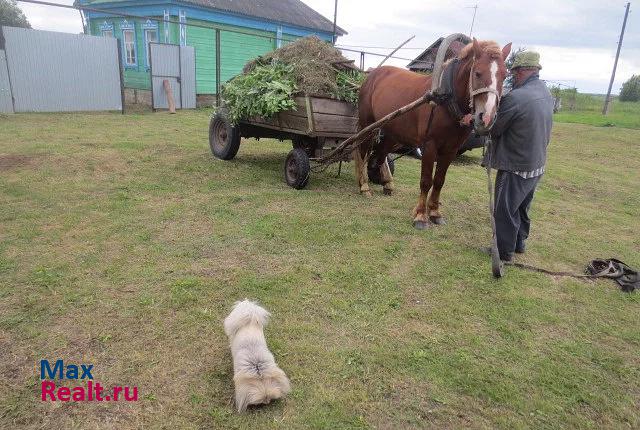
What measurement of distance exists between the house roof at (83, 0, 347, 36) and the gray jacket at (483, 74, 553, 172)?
16.7 metres

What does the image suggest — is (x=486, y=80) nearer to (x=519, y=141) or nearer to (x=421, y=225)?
(x=519, y=141)

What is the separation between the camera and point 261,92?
6500 mm

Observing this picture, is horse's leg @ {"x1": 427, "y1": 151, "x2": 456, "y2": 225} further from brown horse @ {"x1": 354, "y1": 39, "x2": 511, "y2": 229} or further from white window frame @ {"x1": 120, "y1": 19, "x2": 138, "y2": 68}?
white window frame @ {"x1": 120, "y1": 19, "x2": 138, "y2": 68}

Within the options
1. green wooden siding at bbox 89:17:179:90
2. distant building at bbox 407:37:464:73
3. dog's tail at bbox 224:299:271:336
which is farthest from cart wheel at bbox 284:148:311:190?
green wooden siding at bbox 89:17:179:90

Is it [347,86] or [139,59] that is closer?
[347,86]

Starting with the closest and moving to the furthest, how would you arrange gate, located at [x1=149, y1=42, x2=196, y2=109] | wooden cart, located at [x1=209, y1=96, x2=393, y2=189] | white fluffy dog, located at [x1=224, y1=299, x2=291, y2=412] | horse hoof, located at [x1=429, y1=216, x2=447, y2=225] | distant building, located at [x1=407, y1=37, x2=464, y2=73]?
white fluffy dog, located at [x1=224, y1=299, x2=291, y2=412] < horse hoof, located at [x1=429, y1=216, x2=447, y2=225] < wooden cart, located at [x1=209, y1=96, x2=393, y2=189] < distant building, located at [x1=407, y1=37, x2=464, y2=73] < gate, located at [x1=149, y1=42, x2=196, y2=109]

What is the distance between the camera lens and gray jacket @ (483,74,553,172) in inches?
159

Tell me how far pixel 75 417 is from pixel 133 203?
12.1 ft

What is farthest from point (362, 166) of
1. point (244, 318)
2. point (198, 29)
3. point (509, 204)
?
point (198, 29)

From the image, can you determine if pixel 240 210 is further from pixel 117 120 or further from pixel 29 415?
pixel 117 120

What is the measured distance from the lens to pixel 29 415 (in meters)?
2.27

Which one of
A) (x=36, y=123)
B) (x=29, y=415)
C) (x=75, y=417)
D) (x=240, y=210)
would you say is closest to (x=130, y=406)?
(x=75, y=417)

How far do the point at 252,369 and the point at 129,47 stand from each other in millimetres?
20618

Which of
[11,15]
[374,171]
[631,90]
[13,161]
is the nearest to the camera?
[13,161]
